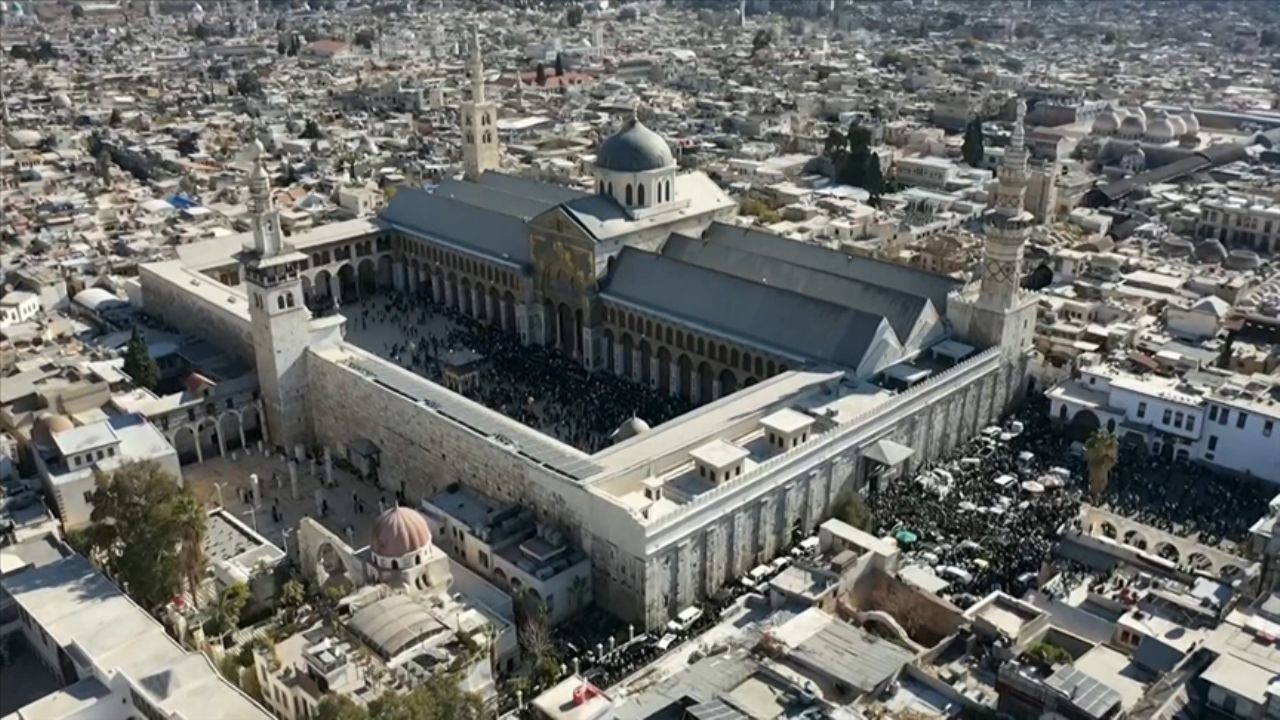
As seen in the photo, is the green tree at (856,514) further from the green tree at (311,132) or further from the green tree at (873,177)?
the green tree at (311,132)

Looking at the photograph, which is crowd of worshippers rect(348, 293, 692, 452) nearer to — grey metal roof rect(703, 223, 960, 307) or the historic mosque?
the historic mosque

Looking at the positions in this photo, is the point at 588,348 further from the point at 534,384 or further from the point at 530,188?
the point at 530,188

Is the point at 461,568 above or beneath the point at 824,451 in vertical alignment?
beneath

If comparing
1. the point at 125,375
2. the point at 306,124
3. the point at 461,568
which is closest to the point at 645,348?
the point at 461,568

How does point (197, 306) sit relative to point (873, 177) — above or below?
below

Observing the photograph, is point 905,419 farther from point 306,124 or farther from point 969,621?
point 306,124

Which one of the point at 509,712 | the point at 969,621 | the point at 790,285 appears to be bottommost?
the point at 509,712

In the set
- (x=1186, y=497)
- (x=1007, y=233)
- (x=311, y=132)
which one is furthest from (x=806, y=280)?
(x=311, y=132)
